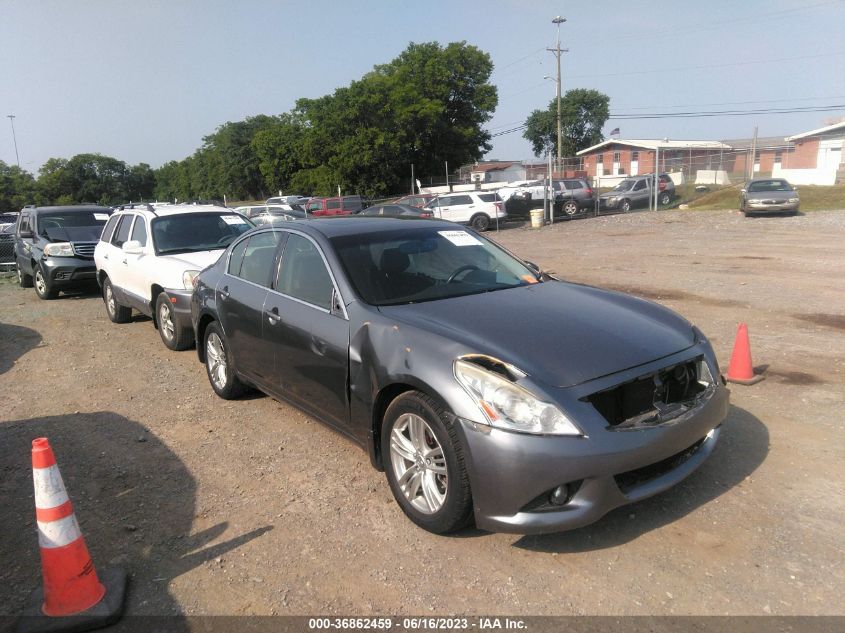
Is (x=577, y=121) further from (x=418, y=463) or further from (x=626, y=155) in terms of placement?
(x=418, y=463)

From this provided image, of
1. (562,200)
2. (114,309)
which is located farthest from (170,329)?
(562,200)

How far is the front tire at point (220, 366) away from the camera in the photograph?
5.64 metres

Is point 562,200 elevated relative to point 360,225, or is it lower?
lower

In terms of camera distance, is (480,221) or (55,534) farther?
(480,221)

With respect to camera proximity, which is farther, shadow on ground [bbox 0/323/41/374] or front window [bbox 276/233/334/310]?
shadow on ground [bbox 0/323/41/374]

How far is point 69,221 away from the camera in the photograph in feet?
43.4

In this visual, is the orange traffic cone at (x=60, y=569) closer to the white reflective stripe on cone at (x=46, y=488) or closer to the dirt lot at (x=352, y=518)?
the white reflective stripe on cone at (x=46, y=488)

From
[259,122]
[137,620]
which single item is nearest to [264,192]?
[259,122]

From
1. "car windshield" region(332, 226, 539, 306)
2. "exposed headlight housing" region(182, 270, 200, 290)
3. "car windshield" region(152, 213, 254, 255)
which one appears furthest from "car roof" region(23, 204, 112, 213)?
"car windshield" region(332, 226, 539, 306)

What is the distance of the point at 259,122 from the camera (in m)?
87.0

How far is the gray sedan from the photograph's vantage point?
24348 millimetres

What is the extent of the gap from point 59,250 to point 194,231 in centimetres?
522

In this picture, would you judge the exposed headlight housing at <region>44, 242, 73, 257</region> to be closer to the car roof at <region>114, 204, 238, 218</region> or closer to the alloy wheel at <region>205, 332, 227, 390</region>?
the car roof at <region>114, 204, 238, 218</region>

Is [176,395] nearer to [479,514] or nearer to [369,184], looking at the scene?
[479,514]
